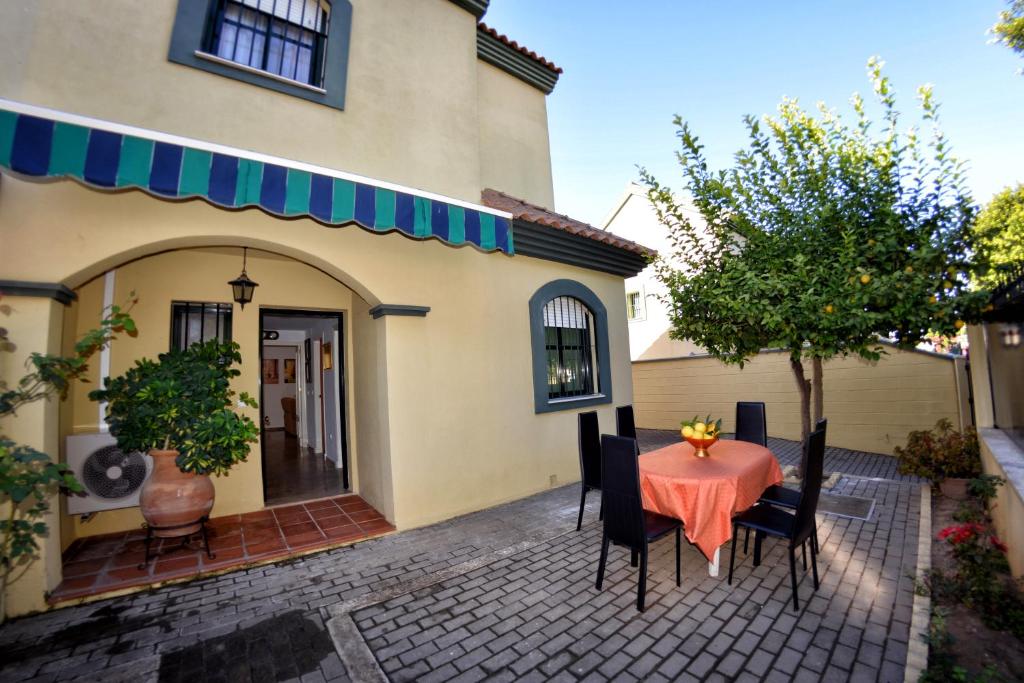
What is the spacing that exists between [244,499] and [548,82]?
11.3 metres

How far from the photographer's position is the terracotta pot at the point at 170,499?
4.89 meters

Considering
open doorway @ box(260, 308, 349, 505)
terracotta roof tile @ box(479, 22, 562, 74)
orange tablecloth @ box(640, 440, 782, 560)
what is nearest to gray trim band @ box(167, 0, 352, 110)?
open doorway @ box(260, 308, 349, 505)

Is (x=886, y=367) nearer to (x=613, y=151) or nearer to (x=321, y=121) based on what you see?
(x=613, y=151)

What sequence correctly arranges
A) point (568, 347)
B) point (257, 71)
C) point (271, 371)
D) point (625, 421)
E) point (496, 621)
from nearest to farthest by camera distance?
1. point (496, 621)
2. point (257, 71)
3. point (625, 421)
4. point (568, 347)
5. point (271, 371)

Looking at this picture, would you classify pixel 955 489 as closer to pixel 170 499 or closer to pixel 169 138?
pixel 170 499

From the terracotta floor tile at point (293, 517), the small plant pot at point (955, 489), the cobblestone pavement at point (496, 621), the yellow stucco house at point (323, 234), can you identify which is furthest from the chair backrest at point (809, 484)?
the terracotta floor tile at point (293, 517)

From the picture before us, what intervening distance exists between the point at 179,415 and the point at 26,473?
4.52 feet

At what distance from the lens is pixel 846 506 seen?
6.45 metres

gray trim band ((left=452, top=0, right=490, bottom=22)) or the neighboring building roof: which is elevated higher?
the neighboring building roof

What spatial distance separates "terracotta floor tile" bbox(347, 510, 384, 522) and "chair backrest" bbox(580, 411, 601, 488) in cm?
325

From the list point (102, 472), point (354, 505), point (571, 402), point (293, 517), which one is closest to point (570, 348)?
point (571, 402)

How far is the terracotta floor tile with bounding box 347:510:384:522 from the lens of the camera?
6.40 m

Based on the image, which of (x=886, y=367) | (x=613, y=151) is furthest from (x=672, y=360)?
(x=613, y=151)

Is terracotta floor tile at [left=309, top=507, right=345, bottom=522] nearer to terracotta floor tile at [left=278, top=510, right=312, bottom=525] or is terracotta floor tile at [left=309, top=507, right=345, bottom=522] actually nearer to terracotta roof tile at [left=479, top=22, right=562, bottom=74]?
terracotta floor tile at [left=278, top=510, right=312, bottom=525]
